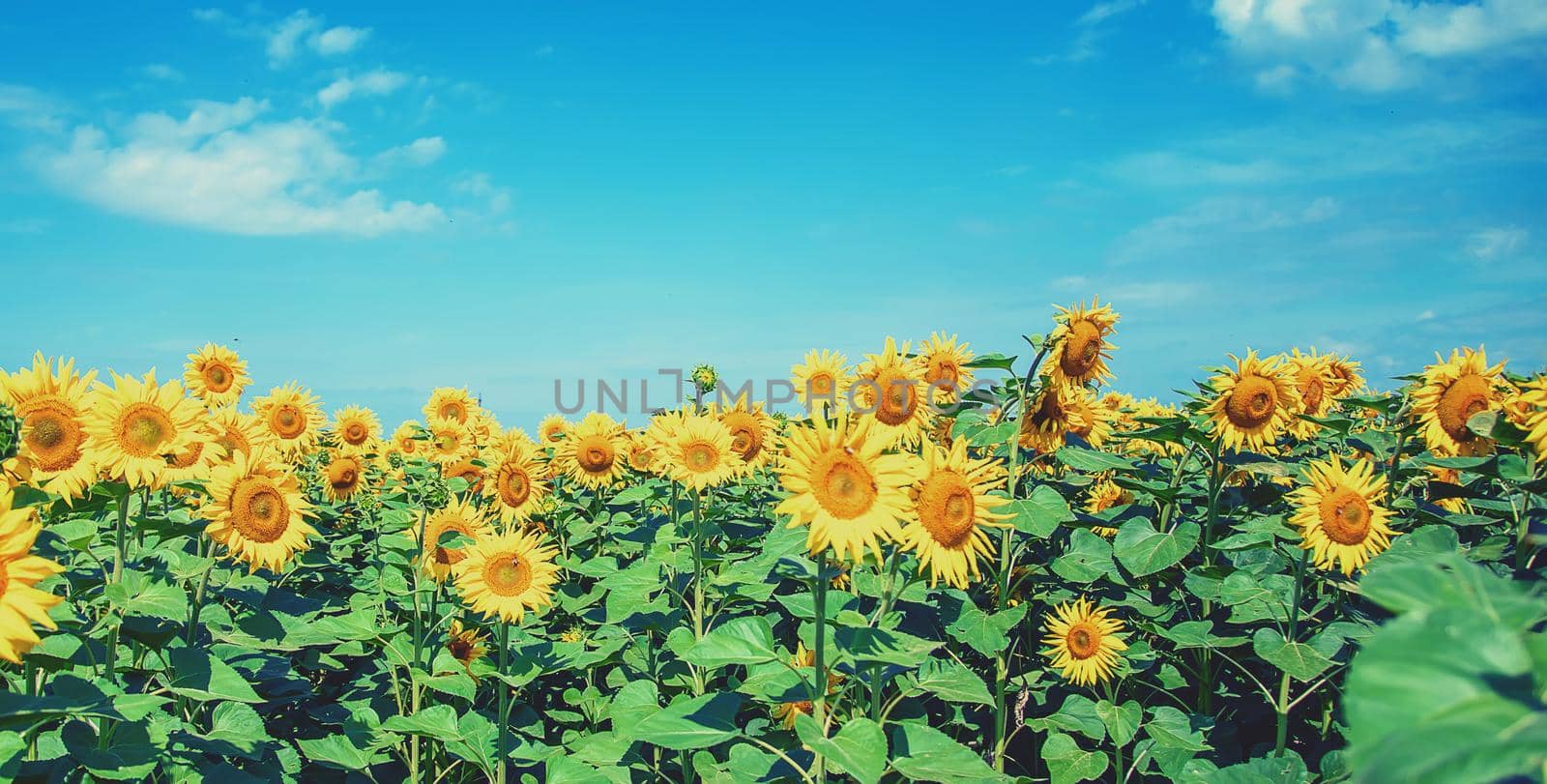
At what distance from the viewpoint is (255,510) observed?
15.7 feet

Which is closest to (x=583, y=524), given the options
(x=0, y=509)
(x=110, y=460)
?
(x=110, y=460)

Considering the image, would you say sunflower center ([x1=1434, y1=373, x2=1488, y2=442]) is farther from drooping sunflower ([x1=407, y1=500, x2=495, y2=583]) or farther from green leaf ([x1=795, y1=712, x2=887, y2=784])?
drooping sunflower ([x1=407, y1=500, x2=495, y2=583])

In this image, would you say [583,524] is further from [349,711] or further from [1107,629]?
[1107,629]

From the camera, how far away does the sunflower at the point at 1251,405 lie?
5.03 metres

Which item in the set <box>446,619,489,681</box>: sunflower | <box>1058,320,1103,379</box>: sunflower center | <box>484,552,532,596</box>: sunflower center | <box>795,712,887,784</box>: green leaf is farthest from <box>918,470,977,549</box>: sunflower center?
<box>446,619,489,681</box>: sunflower

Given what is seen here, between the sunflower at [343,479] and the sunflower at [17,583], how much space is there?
7.44 meters

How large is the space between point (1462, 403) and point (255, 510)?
265 inches

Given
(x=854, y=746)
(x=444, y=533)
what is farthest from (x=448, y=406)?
(x=854, y=746)

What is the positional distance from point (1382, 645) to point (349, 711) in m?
6.18

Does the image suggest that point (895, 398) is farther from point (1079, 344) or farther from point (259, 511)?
point (259, 511)

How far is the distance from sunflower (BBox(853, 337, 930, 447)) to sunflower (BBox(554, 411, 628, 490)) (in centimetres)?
322

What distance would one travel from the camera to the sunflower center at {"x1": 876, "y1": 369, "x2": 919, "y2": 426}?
5098 millimetres

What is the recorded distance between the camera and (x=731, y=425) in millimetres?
6184

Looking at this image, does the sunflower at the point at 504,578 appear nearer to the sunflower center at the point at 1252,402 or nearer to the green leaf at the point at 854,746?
the green leaf at the point at 854,746
